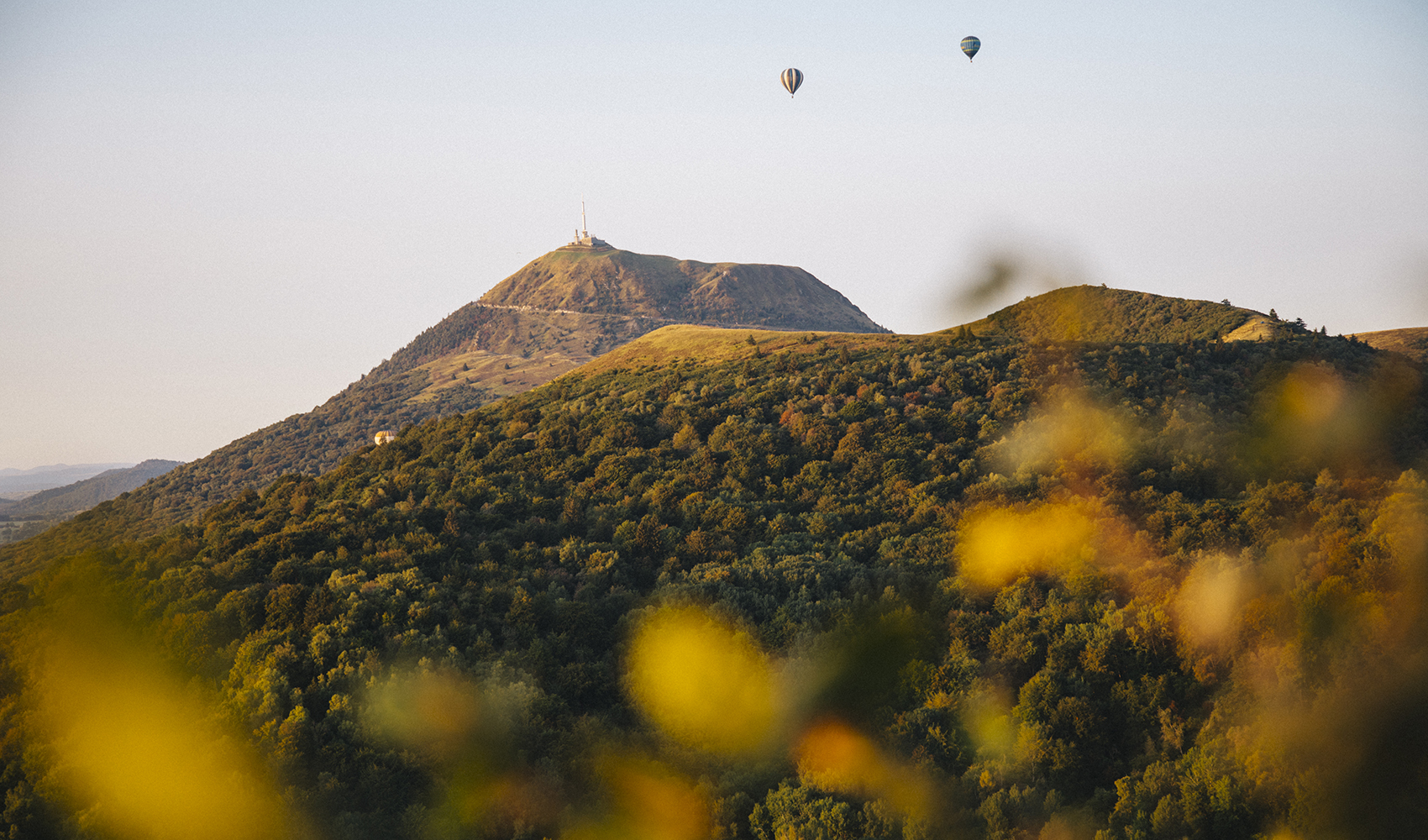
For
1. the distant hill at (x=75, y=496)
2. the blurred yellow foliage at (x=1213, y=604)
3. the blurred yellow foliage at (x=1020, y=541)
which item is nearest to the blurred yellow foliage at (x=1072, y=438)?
the blurred yellow foliage at (x=1020, y=541)

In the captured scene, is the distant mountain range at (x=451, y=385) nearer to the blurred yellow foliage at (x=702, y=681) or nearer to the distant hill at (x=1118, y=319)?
the distant hill at (x=1118, y=319)

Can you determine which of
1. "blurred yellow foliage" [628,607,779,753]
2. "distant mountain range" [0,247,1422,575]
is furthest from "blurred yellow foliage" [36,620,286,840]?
"distant mountain range" [0,247,1422,575]

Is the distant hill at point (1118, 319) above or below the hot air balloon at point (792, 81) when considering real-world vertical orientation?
below

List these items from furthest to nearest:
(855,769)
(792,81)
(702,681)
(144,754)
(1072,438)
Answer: (792,81)
(1072,438)
(702,681)
(855,769)
(144,754)

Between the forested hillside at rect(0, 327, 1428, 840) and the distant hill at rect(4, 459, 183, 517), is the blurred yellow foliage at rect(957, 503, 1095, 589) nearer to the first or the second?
the forested hillside at rect(0, 327, 1428, 840)

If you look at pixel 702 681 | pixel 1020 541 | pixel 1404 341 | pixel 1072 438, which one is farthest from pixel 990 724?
pixel 1404 341

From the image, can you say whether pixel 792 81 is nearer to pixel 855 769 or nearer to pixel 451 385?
pixel 855 769
